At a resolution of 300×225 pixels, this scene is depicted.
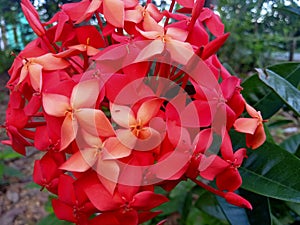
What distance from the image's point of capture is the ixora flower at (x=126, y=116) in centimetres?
36

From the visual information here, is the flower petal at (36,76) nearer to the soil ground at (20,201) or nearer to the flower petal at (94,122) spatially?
the flower petal at (94,122)

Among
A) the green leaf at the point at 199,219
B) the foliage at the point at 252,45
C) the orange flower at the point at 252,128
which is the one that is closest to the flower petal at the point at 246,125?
the orange flower at the point at 252,128

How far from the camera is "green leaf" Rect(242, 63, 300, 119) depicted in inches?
23.6

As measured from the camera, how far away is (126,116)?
37 centimetres

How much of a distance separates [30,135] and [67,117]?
109 millimetres

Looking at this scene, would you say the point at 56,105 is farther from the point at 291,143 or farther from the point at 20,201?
the point at 20,201

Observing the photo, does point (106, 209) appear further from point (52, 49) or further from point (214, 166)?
point (52, 49)

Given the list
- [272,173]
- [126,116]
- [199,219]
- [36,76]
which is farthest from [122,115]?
[199,219]

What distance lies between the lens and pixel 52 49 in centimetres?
47

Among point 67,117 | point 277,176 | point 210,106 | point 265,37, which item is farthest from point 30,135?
point 265,37

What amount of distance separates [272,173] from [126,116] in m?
0.25

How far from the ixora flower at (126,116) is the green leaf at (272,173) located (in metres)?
0.09

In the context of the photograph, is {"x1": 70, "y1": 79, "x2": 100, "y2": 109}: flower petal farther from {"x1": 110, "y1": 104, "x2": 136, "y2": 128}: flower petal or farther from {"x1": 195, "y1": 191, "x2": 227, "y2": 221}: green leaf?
{"x1": 195, "y1": 191, "x2": 227, "y2": 221}: green leaf

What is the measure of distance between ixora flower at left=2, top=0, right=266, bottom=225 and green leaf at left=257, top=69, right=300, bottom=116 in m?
0.09
